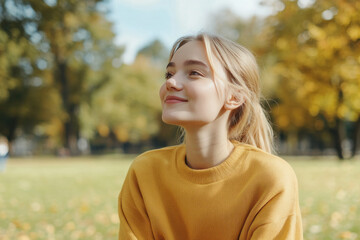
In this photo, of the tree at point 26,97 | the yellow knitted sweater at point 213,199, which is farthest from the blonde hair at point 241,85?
the tree at point 26,97

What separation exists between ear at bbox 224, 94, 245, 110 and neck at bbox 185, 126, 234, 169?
5.7 inches

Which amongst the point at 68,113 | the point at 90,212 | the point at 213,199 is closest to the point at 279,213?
the point at 213,199

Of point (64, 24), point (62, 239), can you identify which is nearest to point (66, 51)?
point (64, 24)

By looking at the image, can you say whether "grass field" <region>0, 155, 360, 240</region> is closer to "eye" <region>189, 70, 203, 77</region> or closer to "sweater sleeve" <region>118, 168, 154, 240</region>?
"sweater sleeve" <region>118, 168, 154, 240</region>

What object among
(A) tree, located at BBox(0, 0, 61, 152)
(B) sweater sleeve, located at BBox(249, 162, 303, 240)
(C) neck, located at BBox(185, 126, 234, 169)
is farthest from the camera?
(A) tree, located at BBox(0, 0, 61, 152)

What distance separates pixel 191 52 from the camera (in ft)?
6.44

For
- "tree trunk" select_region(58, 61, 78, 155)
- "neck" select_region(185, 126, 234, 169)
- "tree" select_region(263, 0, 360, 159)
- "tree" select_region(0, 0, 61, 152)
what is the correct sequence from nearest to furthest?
"neck" select_region(185, 126, 234, 169), "tree" select_region(263, 0, 360, 159), "tree" select_region(0, 0, 61, 152), "tree trunk" select_region(58, 61, 78, 155)

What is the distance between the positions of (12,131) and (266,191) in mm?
42229

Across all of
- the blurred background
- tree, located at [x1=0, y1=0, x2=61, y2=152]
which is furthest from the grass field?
tree, located at [x1=0, y1=0, x2=61, y2=152]

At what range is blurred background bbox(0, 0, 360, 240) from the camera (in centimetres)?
605

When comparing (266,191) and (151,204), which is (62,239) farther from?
(266,191)

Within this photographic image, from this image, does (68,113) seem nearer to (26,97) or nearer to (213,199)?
(26,97)

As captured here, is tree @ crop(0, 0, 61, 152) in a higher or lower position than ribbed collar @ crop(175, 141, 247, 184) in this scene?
lower

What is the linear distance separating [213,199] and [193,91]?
21.4 inches
